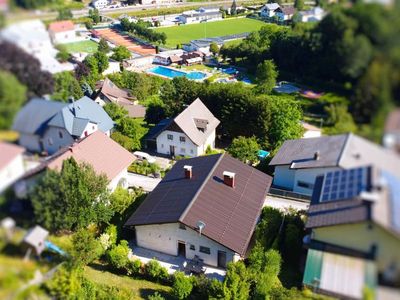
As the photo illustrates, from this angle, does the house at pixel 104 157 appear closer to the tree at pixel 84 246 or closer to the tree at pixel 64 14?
the tree at pixel 84 246

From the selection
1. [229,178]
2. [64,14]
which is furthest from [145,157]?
[64,14]

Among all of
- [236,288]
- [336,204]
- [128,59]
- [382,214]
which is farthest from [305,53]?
[128,59]

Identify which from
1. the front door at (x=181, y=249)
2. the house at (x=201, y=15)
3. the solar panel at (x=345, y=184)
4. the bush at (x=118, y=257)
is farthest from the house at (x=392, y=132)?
the house at (x=201, y=15)

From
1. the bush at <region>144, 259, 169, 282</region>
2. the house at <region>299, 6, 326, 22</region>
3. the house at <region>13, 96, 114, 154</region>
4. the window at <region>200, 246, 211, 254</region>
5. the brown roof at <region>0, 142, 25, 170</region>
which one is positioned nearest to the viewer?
the brown roof at <region>0, 142, 25, 170</region>

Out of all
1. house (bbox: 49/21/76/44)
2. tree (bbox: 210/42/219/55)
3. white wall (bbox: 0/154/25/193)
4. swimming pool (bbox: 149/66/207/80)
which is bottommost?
swimming pool (bbox: 149/66/207/80)

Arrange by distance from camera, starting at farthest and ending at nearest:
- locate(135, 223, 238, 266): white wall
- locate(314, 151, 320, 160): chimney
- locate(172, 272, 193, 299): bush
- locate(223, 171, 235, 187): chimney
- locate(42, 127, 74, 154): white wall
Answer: locate(314, 151, 320, 160): chimney < locate(223, 171, 235, 187): chimney < locate(135, 223, 238, 266): white wall < locate(172, 272, 193, 299): bush < locate(42, 127, 74, 154): white wall

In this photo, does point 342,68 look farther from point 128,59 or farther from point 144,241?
point 128,59

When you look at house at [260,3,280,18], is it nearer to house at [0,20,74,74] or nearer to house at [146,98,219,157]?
house at [146,98,219,157]

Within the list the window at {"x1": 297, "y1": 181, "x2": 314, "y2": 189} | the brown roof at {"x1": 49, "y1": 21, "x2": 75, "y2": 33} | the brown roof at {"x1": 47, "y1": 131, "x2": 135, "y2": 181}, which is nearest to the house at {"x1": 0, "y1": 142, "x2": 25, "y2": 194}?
the brown roof at {"x1": 49, "y1": 21, "x2": 75, "y2": 33}
